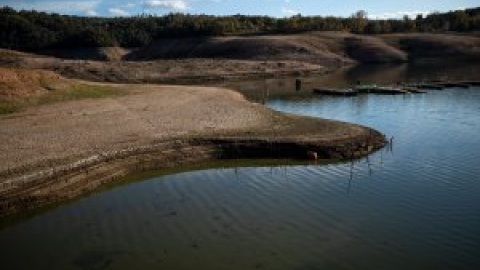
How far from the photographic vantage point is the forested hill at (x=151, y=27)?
10900cm

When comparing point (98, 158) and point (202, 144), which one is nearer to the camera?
point (98, 158)

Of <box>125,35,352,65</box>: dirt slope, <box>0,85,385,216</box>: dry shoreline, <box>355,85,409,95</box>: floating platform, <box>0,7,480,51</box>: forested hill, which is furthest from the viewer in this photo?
<box>0,7,480,51</box>: forested hill

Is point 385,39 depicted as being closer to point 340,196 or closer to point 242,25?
point 242,25

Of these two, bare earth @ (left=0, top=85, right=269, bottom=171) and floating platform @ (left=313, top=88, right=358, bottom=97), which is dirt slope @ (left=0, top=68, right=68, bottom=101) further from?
floating platform @ (left=313, top=88, right=358, bottom=97)

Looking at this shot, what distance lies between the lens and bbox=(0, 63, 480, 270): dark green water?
54.4ft

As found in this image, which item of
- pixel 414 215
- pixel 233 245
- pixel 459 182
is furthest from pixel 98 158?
pixel 459 182

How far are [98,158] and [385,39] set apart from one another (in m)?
94.9

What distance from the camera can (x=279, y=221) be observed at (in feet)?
63.7

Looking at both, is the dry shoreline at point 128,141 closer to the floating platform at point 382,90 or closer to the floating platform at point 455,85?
the floating platform at point 382,90

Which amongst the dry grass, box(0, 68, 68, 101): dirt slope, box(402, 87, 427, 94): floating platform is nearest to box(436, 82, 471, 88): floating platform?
box(402, 87, 427, 94): floating platform

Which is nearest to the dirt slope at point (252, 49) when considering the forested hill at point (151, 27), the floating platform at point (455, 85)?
the forested hill at point (151, 27)

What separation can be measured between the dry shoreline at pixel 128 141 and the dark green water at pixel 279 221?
1263mm

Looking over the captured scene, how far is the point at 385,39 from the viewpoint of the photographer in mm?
110938

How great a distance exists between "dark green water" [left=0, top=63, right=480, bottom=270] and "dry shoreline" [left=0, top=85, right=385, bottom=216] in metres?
1.26
